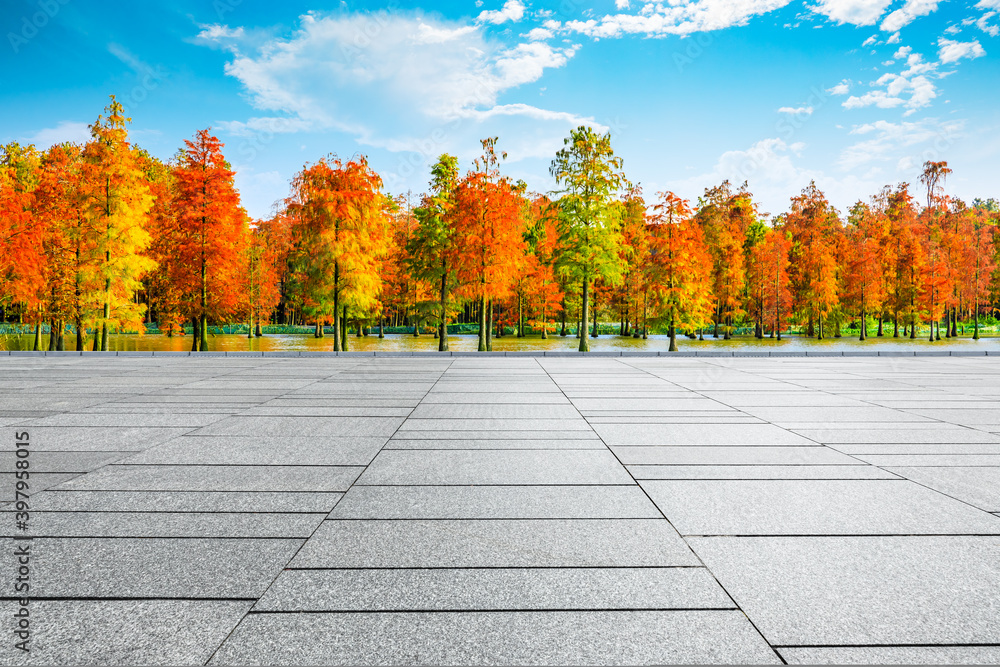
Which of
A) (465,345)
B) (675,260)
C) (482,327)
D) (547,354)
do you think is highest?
(675,260)

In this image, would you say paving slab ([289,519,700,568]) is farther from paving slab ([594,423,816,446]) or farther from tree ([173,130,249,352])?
tree ([173,130,249,352])

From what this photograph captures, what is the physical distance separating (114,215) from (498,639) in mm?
33966

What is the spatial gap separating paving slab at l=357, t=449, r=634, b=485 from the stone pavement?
1.5 inches

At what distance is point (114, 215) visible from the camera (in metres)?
29.5

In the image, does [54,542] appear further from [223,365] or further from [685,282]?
[685,282]

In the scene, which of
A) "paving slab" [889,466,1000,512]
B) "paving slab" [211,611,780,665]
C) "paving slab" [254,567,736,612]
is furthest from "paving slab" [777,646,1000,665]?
"paving slab" [889,466,1000,512]

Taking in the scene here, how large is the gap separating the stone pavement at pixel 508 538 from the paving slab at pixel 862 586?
0.05ft

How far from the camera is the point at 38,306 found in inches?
1177

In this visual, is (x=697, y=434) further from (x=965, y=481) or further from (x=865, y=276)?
(x=865, y=276)

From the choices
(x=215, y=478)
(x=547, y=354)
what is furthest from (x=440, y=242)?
(x=215, y=478)

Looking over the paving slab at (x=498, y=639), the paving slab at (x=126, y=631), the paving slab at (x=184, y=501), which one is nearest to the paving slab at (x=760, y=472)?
the paving slab at (x=498, y=639)

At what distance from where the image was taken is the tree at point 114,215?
29438 millimetres

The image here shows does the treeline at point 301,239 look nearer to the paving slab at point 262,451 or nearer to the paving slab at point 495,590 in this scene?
the paving slab at point 262,451

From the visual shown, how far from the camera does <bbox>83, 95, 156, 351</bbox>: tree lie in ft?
96.6
